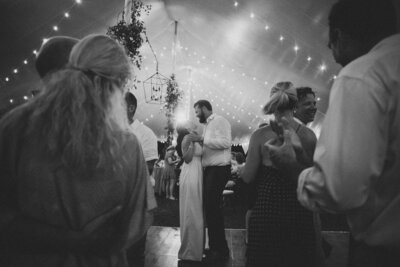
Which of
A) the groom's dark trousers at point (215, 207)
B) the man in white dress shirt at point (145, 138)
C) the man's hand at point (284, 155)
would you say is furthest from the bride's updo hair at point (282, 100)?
the groom's dark trousers at point (215, 207)

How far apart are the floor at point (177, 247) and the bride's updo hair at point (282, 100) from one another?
2.13m

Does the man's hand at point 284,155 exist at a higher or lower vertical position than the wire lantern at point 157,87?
lower

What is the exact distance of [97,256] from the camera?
0.84 metres

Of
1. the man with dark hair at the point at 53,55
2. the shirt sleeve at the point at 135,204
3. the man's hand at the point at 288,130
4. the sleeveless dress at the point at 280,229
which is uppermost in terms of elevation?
the man with dark hair at the point at 53,55

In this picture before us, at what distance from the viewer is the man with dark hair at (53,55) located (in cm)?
98

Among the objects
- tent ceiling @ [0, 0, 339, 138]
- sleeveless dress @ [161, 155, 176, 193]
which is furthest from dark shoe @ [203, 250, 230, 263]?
sleeveless dress @ [161, 155, 176, 193]

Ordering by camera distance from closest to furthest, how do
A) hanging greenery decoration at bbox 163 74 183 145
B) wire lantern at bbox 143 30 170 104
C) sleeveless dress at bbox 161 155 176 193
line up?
1. wire lantern at bbox 143 30 170 104
2. sleeveless dress at bbox 161 155 176 193
3. hanging greenery decoration at bbox 163 74 183 145

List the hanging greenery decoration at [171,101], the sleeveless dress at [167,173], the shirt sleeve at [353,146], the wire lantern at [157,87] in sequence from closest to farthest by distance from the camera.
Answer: the shirt sleeve at [353,146], the wire lantern at [157,87], the sleeveless dress at [167,173], the hanging greenery decoration at [171,101]

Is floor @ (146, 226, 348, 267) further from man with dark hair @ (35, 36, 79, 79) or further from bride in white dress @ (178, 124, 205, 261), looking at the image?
man with dark hair @ (35, 36, 79, 79)

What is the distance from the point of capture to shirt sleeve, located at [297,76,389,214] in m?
0.74

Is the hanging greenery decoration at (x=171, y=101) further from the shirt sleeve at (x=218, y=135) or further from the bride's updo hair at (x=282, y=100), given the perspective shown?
the bride's updo hair at (x=282, y=100)

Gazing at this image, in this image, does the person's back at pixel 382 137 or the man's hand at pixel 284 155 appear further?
the man's hand at pixel 284 155

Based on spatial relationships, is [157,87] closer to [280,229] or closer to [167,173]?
[167,173]

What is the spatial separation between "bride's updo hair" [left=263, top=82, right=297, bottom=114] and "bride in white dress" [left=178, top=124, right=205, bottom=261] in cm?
164
